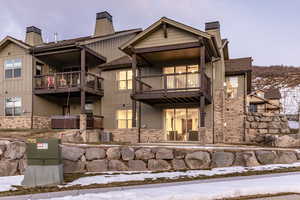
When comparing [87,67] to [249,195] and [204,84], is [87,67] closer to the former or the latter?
[204,84]

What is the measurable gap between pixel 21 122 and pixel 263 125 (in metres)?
17.9

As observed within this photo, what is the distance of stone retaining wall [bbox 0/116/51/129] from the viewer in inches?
683

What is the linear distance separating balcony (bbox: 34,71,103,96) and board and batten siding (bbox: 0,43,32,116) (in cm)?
73

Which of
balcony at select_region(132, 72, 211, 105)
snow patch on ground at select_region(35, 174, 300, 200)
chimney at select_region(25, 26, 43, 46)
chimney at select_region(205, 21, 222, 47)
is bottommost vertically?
snow patch on ground at select_region(35, 174, 300, 200)

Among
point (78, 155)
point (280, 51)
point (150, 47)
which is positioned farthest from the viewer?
point (280, 51)

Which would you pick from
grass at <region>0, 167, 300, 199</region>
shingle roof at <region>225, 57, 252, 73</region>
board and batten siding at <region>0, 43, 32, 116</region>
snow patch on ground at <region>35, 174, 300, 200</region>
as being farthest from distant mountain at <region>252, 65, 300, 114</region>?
snow patch on ground at <region>35, 174, 300, 200</region>

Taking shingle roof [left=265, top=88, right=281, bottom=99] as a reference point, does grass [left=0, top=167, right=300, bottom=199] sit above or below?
below

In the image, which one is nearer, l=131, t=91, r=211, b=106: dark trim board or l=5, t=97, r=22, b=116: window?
l=131, t=91, r=211, b=106: dark trim board

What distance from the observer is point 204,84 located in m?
13.2

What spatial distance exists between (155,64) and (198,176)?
10175mm

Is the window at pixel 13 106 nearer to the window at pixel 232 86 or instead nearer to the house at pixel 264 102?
the window at pixel 232 86

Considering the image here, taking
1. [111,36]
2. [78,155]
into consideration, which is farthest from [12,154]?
[111,36]

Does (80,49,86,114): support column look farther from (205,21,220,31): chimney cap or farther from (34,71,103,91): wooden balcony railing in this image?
(205,21,220,31): chimney cap

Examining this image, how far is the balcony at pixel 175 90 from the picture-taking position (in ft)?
43.3
